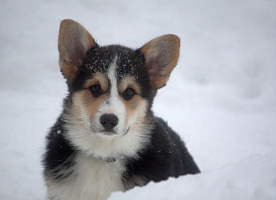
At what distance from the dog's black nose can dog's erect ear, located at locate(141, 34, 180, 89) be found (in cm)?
100

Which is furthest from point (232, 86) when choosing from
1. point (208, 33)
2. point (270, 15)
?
point (270, 15)

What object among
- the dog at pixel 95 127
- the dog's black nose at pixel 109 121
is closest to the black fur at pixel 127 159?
the dog at pixel 95 127

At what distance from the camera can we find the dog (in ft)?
13.1

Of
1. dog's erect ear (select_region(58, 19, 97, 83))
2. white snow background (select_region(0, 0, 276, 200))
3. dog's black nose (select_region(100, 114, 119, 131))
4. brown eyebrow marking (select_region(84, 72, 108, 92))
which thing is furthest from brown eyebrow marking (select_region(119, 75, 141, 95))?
white snow background (select_region(0, 0, 276, 200))

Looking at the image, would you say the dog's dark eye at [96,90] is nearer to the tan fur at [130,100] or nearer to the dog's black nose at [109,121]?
the tan fur at [130,100]

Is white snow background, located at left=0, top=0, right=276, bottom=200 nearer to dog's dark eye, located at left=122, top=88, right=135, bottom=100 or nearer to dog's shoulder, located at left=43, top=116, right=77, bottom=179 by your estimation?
dog's shoulder, located at left=43, top=116, right=77, bottom=179

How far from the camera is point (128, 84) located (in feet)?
13.2

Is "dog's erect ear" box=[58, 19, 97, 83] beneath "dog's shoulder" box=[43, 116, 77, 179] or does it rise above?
above

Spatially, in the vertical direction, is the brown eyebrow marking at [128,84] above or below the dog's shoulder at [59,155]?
above

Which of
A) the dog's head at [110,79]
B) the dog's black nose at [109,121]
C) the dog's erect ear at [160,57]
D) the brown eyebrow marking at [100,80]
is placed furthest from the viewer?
the dog's erect ear at [160,57]

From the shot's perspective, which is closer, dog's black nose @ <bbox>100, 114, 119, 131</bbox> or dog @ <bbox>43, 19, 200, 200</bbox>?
dog's black nose @ <bbox>100, 114, 119, 131</bbox>

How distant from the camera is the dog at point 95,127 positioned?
157 inches

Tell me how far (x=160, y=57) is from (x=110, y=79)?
0.85 metres

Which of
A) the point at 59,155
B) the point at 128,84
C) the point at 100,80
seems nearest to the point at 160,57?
the point at 128,84
